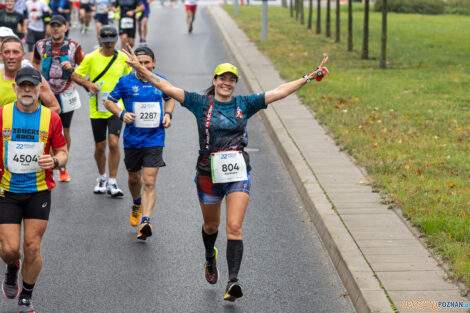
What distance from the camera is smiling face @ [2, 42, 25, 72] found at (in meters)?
7.25

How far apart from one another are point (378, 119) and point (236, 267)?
8102 mm

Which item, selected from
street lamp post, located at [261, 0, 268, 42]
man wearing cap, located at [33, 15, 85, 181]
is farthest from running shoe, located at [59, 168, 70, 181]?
street lamp post, located at [261, 0, 268, 42]

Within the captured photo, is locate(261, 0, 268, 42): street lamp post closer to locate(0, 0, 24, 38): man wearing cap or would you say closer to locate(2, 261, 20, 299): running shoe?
locate(0, 0, 24, 38): man wearing cap

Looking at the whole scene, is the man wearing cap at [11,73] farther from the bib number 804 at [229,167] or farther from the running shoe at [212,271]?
the running shoe at [212,271]

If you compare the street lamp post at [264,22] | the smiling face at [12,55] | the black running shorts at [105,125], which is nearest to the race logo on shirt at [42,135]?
the smiling face at [12,55]

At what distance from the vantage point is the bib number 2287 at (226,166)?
23.2 feet

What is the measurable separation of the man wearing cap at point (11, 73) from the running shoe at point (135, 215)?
7.30ft

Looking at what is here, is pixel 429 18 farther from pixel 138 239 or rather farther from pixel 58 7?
pixel 138 239

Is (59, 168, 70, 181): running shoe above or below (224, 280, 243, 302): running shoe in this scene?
below

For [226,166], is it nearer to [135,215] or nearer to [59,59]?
[135,215]

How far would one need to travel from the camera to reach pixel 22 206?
22.2ft

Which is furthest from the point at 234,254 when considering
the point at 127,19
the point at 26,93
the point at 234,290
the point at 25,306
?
the point at 127,19

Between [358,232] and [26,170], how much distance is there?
333 centimetres

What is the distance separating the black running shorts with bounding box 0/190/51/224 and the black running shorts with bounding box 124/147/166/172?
2.42 meters
